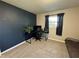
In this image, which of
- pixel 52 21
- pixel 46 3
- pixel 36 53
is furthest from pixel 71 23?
pixel 36 53

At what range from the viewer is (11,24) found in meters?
3.18

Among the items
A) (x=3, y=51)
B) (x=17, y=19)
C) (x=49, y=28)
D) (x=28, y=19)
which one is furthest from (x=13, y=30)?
(x=49, y=28)

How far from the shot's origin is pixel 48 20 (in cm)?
489

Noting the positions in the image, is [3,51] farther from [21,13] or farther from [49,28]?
[49,28]

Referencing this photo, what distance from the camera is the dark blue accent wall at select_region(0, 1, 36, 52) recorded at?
9.06ft

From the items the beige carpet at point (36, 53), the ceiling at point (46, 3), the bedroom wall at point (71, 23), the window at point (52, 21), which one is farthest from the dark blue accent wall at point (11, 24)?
the bedroom wall at point (71, 23)

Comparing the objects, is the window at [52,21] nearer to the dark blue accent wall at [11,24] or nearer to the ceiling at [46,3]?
the ceiling at [46,3]

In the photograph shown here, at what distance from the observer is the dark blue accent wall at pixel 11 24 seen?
276cm

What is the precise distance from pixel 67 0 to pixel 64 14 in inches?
50.7

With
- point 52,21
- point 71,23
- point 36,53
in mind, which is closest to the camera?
point 36,53

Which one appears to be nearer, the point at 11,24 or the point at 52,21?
the point at 11,24

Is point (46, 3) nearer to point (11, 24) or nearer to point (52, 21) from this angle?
point (52, 21)

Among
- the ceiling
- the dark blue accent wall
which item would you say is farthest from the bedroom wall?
the dark blue accent wall

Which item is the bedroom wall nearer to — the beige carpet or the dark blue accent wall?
the beige carpet
